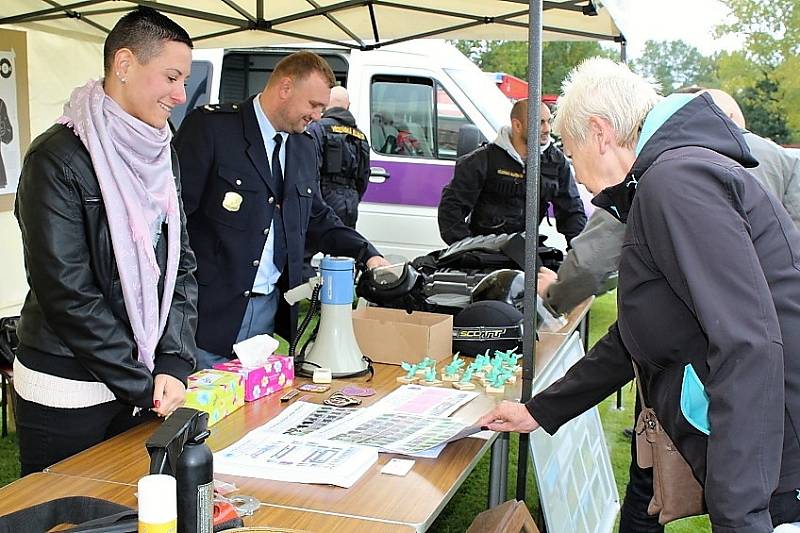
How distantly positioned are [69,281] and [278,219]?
1.11 m

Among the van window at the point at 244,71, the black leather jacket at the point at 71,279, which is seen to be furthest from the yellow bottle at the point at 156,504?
the van window at the point at 244,71

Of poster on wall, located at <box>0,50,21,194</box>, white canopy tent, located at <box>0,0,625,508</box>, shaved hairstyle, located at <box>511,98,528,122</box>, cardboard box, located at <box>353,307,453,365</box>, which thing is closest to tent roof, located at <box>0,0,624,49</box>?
white canopy tent, located at <box>0,0,625,508</box>

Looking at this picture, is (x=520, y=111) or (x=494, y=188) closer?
(x=520, y=111)

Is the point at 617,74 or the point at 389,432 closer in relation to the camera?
the point at 617,74

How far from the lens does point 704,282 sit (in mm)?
1464

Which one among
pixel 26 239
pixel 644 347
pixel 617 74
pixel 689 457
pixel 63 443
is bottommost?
pixel 63 443

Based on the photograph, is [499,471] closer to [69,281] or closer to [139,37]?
[69,281]

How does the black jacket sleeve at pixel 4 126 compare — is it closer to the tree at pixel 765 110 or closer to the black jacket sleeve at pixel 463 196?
the black jacket sleeve at pixel 463 196

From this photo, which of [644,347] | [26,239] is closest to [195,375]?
[26,239]

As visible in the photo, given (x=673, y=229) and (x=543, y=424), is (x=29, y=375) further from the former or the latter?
(x=673, y=229)

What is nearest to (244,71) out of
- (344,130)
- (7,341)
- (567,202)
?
(344,130)

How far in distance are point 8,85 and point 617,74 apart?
361 cm

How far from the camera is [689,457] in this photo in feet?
5.66

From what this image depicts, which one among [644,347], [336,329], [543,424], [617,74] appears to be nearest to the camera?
[644,347]
